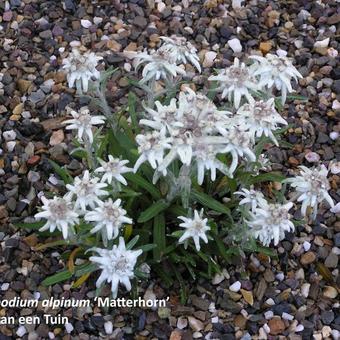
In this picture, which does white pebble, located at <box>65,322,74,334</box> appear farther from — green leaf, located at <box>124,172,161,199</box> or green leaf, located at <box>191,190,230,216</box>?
green leaf, located at <box>191,190,230,216</box>

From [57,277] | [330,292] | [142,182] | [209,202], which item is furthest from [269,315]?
[57,277]

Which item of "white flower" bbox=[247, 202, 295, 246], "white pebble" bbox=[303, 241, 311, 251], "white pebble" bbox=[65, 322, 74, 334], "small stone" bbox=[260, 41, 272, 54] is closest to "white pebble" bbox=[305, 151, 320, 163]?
"white pebble" bbox=[303, 241, 311, 251]

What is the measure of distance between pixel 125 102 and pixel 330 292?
5.54ft

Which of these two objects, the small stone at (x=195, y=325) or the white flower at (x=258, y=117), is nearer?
the white flower at (x=258, y=117)

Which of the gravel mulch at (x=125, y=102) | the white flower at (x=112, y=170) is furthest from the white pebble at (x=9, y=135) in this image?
the white flower at (x=112, y=170)

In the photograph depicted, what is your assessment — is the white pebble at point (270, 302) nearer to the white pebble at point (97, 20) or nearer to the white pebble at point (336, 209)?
the white pebble at point (336, 209)

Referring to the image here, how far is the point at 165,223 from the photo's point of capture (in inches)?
133

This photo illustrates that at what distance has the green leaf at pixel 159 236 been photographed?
3.22 meters

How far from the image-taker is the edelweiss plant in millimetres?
2682

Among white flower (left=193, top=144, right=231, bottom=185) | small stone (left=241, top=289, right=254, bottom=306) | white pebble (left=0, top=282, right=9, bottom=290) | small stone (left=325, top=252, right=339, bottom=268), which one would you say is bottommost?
white pebble (left=0, top=282, right=9, bottom=290)

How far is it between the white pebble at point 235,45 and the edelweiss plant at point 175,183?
1.25 m

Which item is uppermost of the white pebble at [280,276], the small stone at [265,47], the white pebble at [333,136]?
the small stone at [265,47]

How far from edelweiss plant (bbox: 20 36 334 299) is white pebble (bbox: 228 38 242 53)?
4.11ft

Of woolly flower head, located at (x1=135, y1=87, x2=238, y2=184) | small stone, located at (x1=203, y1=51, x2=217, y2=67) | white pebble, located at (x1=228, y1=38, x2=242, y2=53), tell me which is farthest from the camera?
white pebble, located at (x1=228, y1=38, x2=242, y2=53)
